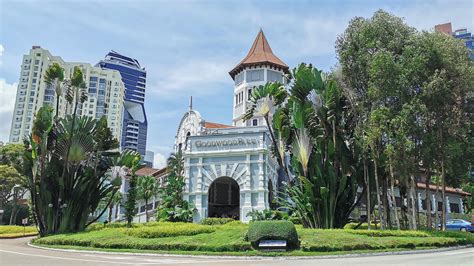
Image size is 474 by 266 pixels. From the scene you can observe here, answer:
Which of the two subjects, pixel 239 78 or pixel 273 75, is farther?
pixel 239 78

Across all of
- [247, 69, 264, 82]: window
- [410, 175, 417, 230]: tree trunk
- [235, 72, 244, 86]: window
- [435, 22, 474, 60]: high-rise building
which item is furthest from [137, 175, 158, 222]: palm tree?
[435, 22, 474, 60]: high-rise building

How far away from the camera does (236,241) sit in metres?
16.2

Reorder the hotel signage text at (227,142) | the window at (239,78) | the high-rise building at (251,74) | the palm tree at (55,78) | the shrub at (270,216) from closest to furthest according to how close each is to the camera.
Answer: the palm tree at (55,78) < the shrub at (270,216) < the hotel signage text at (227,142) < the high-rise building at (251,74) < the window at (239,78)

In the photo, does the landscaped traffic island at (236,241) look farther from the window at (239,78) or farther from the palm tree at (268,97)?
the window at (239,78)

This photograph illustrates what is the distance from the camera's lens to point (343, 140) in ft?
80.7

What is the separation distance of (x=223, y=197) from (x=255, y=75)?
659 inches

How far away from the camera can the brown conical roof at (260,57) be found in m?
50.4

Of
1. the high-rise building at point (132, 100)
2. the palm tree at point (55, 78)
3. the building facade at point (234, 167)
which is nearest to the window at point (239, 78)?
the building facade at point (234, 167)

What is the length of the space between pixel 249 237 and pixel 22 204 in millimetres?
51741

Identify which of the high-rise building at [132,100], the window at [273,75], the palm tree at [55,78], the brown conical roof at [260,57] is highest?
the high-rise building at [132,100]

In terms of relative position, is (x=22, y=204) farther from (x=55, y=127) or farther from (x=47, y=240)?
(x=47, y=240)

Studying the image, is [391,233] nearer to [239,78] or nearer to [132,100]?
[239,78]

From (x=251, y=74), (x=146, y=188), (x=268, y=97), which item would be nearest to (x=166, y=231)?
(x=268, y=97)

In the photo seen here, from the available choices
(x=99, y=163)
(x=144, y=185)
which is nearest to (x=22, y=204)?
(x=144, y=185)
